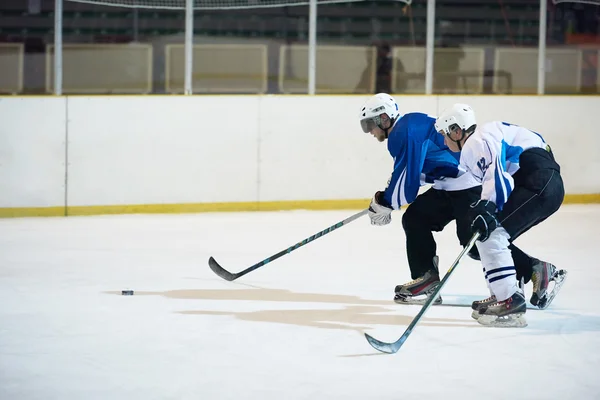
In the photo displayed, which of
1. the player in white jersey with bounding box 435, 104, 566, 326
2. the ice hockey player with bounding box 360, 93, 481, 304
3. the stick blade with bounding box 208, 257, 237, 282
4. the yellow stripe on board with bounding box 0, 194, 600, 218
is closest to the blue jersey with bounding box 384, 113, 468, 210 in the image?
the ice hockey player with bounding box 360, 93, 481, 304

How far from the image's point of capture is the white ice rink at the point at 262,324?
11.8ft

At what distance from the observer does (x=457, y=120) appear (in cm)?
445

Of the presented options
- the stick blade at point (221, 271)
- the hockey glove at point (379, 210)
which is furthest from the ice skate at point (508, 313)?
the stick blade at point (221, 271)

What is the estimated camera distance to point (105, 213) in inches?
316

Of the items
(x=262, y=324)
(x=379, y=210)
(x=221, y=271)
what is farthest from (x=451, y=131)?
(x=221, y=271)

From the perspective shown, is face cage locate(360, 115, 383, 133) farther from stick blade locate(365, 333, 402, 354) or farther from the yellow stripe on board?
the yellow stripe on board

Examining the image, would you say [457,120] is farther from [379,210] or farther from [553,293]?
[553,293]

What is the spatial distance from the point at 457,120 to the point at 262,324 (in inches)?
43.8

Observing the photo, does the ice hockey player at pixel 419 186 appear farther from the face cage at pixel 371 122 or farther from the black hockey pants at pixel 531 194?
the black hockey pants at pixel 531 194

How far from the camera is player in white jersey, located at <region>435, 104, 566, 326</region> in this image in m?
4.36

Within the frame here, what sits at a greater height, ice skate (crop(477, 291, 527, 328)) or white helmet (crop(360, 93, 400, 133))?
white helmet (crop(360, 93, 400, 133))

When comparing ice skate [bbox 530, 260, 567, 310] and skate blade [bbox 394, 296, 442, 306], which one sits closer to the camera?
ice skate [bbox 530, 260, 567, 310]

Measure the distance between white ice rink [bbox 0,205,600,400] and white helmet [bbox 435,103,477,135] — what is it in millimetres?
776

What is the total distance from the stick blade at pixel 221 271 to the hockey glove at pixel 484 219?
1.61 m
